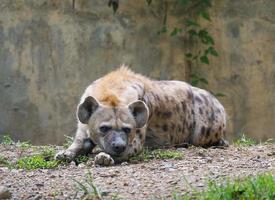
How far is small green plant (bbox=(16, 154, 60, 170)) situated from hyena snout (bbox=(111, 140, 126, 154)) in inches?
14.2

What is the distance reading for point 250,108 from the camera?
31.0ft

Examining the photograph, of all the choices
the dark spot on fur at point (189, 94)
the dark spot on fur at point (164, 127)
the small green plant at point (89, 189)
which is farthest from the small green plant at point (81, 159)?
the dark spot on fur at point (189, 94)

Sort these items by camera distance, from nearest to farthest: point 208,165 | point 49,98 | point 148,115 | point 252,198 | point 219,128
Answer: point 252,198
point 208,165
point 148,115
point 219,128
point 49,98

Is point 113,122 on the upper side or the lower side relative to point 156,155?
upper

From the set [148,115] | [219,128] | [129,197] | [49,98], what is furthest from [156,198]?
[49,98]

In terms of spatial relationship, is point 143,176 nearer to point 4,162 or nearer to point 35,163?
point 35,163

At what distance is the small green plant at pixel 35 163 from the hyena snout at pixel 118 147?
36 cm

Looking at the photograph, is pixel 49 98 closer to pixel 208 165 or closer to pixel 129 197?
pixel 208 165

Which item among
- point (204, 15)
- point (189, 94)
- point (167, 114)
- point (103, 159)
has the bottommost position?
point (103, 159)

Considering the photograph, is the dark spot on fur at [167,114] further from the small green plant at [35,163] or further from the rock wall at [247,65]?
the rock wall at [247,65]

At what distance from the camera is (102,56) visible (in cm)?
930

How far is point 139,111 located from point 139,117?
0.13 ft

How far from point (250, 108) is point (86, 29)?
1.73m

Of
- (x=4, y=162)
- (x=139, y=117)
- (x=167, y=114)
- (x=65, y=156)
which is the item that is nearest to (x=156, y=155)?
(x=139, y=117)
